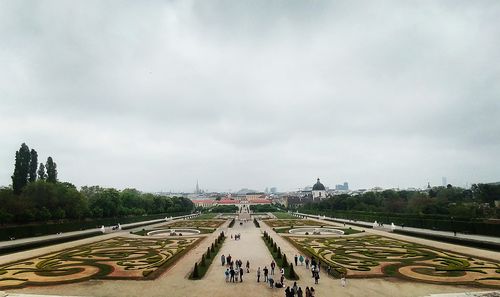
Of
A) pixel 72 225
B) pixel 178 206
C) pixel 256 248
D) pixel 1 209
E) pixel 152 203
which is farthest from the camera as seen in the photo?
pixel 178 206

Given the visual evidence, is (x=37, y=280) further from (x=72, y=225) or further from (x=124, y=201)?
(x=124, y=201)

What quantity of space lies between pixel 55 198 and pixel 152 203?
4956 cm

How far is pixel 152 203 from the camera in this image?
360ft

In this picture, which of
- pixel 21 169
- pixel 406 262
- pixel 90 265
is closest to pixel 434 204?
pixel 406 262

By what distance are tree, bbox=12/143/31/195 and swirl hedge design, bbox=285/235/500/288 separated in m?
58.3

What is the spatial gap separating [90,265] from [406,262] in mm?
25564

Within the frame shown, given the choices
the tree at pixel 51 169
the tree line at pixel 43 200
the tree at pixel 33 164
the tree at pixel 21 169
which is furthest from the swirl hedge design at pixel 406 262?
the tree at pixel 51 169

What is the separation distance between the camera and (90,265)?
29.0 m

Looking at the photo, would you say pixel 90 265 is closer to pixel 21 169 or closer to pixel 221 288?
pixel 221 288

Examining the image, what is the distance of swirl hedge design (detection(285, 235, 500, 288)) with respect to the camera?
24000 millimetres

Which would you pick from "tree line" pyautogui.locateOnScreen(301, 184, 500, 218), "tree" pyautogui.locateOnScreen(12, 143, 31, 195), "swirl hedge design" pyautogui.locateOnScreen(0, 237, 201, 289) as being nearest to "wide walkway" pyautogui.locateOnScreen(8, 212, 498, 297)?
"swirl hedge design" pyautogui.locateOnScreen(0, 237, 201, 289)

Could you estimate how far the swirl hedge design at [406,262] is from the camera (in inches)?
945

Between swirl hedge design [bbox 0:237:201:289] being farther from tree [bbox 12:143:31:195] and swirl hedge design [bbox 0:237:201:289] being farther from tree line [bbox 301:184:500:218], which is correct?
tree line [bbox 301:184:500:218]

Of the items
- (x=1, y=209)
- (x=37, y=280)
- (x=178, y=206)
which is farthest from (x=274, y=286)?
(x=178, y=206)
